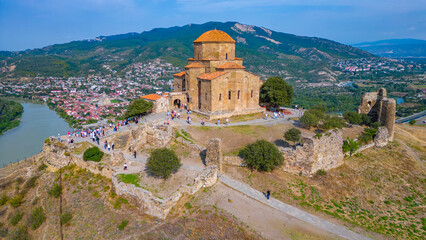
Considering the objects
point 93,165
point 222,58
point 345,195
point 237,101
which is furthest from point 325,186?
point 222,58

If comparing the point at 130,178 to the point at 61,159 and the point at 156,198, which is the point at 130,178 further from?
the point at 61,159

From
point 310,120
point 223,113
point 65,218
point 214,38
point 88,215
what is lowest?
point 65,218

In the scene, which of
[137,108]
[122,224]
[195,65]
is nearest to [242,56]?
[195,65]

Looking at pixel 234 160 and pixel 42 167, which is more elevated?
pixel 234 160

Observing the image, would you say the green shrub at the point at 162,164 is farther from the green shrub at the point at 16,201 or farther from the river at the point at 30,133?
the river at the point at 30,133

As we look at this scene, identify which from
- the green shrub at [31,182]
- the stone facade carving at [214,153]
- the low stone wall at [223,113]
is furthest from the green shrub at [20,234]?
the low stone wall at [223,113]

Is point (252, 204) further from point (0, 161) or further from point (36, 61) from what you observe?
point (36, 61)

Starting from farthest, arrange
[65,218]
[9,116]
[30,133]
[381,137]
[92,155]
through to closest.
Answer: [9,116] → [30,133] → [381,137] → [92,155] → [65,218]
